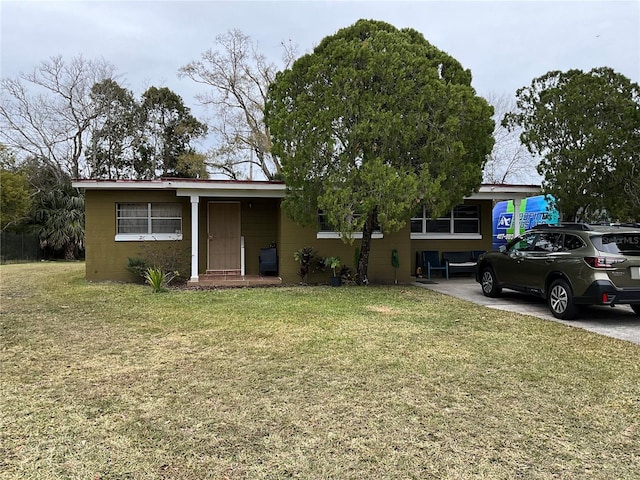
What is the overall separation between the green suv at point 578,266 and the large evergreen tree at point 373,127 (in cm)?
229

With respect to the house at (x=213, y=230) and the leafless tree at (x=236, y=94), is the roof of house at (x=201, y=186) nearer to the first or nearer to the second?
the house at (x=213, y=230)

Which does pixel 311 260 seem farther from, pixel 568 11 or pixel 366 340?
pixel 568 11

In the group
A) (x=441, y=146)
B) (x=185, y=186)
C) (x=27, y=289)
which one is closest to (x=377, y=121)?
(x=441, y=146)

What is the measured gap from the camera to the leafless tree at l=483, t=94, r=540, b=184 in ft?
98.2

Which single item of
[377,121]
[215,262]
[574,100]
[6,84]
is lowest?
[215,262]

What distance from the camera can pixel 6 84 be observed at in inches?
1184

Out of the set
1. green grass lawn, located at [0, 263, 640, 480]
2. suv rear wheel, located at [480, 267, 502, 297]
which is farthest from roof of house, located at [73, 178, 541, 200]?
green grass lawn, located at [0, 263, 640, 480]

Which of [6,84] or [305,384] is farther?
[6,84]

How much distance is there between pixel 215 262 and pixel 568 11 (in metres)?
11.2

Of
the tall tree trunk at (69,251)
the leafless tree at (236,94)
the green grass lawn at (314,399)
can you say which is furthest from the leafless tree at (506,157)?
the green grass lawn at (314,399)

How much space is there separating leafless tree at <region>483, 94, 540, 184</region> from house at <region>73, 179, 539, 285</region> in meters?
18.6

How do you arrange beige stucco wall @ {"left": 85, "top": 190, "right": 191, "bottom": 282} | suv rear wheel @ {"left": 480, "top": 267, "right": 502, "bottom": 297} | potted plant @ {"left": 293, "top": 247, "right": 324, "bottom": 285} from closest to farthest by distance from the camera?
suv rear wheel @ {"left": 480, "top": 267, "right": 502, "bottom": 297}, potted plant @ {"left": 293, "top": 247, "right": 324, "bottom": 285}, beige stucco wall @ {"left": 85, "top": 190, "right": 191, "bottom": 282}

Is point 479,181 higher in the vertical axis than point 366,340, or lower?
higher

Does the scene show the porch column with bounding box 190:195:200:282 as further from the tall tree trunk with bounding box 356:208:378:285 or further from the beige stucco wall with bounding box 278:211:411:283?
the tall tree trunk with bounding box 356:208:378:285
